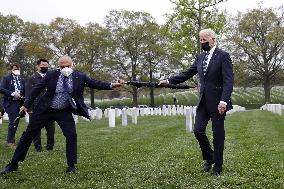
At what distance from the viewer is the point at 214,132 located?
24.0 feet

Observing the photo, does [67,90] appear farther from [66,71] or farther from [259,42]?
[259,42]

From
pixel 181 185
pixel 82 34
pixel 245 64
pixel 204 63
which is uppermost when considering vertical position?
pixel 82 34

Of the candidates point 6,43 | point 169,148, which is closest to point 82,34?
point 6,43

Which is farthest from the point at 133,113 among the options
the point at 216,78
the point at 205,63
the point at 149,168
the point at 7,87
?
the point at 216,78

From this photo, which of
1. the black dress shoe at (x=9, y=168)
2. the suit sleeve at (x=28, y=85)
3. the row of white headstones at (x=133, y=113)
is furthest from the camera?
the row of white headstones at (x=133, y=113)

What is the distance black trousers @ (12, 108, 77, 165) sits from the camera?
7.86m

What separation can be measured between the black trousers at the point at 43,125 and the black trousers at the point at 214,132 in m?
2.12

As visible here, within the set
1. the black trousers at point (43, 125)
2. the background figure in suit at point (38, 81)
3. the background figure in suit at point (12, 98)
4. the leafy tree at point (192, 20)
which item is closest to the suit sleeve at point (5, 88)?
the background figure in suit at point (12, 98)

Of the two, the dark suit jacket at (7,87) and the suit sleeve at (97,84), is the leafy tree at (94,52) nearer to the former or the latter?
the dark suit jacket at (7,87)

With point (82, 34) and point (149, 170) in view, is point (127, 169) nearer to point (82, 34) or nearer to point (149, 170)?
point (149, 170)

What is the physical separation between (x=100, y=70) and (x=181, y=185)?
2223 inches

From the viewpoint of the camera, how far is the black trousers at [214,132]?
7285mm

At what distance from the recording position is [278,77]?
6322 cm

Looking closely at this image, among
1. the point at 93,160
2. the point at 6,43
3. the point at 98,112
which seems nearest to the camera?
the point at 93,160
